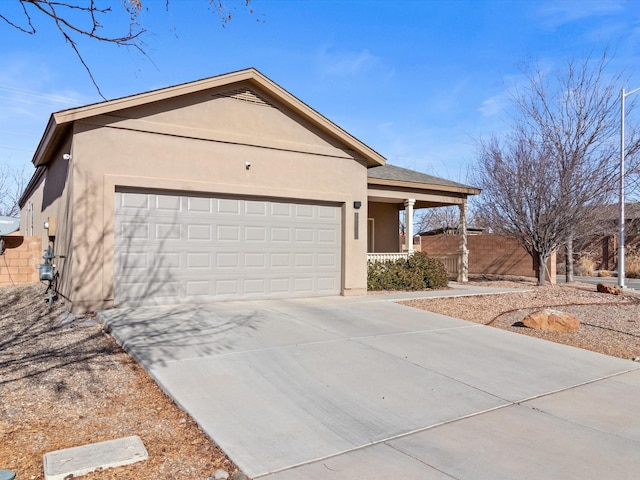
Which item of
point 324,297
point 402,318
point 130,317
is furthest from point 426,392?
Answer: point 324,297

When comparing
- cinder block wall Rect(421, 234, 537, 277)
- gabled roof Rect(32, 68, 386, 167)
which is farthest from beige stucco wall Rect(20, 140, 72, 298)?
cinder block wall Rect(421, 234, 537, 277)

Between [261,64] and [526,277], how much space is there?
55.9 ft

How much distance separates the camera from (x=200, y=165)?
10.3 m

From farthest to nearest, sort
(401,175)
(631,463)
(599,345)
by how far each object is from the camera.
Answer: (401,175), (599,345), (631,463)

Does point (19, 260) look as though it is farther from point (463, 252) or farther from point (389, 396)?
point (463, 252)

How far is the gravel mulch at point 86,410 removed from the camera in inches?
148

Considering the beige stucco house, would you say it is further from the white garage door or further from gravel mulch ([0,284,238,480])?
gravel mulch ([0,284,238,480])

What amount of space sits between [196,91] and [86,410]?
7.24 metres

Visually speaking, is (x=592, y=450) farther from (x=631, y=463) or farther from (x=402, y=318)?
(x=402, y=318)

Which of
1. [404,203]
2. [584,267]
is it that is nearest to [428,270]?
[404,203]

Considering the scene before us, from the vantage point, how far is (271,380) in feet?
18.4

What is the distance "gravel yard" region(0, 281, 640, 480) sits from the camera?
383cm

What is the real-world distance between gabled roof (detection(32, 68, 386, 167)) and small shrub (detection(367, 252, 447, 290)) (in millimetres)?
3293

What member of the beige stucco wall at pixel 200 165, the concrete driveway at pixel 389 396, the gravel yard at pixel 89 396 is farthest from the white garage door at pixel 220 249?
the gravel yard at pixel 89 396
